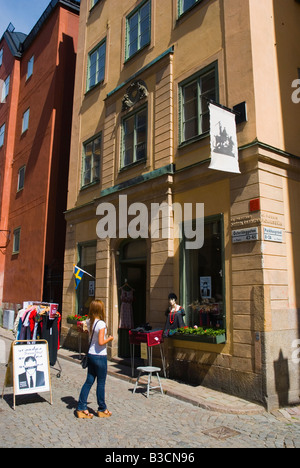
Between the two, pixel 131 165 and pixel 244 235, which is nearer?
pixel 244 235

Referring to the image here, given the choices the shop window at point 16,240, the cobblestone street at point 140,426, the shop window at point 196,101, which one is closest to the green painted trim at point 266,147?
the shop window at point 196,101

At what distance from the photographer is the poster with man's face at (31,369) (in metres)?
6.94

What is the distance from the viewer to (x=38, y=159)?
57.0 ft

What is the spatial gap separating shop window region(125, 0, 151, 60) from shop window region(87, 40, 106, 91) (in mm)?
1523

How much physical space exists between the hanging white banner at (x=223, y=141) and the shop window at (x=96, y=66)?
23.8ft

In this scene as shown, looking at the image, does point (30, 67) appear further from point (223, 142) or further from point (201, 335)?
point (201, 335)

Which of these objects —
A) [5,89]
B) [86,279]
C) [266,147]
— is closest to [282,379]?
[266,147]

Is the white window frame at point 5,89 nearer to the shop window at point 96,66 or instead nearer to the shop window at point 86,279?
the shop window at point 96,66

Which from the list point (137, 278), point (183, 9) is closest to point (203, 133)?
point (183, 9)

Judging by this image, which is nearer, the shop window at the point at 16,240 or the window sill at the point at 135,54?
the window sill at the point at 135,54

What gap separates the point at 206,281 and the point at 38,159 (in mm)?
11650

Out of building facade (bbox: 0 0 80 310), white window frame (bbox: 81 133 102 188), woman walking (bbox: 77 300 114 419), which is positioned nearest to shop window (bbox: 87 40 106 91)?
white window frame (bbox: 81 133 102 188)

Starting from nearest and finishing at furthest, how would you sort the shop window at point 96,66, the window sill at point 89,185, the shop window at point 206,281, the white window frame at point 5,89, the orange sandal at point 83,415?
the orange sandal at point 83,415, the shop window at point 206,281, the window sill at point 89,185, the shop window at point 96,66, the white window frame at point 5,89
